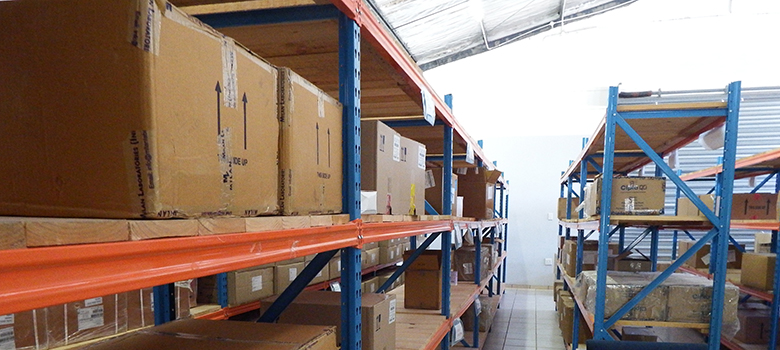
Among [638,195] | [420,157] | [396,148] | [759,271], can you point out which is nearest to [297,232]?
[396,148]

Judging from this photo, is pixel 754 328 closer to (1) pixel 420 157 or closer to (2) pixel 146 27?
(1) pixel 420 157

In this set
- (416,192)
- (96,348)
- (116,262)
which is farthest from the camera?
(416,192)

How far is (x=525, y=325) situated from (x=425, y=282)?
126 inches

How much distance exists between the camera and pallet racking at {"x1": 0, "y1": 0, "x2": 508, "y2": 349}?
1.61ft

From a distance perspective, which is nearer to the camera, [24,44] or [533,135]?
[24,44]

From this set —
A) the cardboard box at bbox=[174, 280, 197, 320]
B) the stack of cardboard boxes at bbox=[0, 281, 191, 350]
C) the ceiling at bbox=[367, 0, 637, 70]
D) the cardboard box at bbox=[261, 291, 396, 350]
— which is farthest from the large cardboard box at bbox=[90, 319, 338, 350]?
the ceiling at bbox=[367, 0, 637, 70]

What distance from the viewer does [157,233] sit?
0.63 m

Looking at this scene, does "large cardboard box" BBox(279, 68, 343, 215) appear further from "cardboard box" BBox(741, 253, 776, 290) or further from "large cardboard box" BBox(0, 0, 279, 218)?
"cardboard box" BBox(741, 253, 776, 290)

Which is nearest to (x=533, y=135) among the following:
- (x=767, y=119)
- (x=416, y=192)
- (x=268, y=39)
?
(x=767, y=119)

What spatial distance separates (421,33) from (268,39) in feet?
12.8

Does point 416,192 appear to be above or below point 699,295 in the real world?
above

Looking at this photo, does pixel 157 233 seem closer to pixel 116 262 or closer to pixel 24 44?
pixel 116 262

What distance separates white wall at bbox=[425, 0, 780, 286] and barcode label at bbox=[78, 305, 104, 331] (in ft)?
18.8

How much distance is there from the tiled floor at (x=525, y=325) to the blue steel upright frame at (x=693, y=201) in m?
2.18
